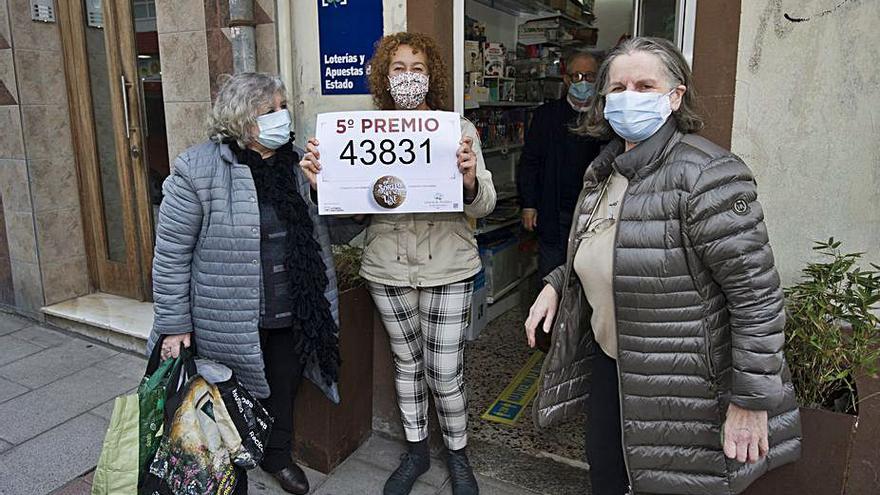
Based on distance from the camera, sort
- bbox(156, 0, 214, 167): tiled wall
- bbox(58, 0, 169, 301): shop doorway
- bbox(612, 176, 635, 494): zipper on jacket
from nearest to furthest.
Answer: bbox(612, 176, 635, 494): zipper on jacket < bbox(156, 0, 214, 167): tiled wall < bbox(58, 0, 169, 301): shop doorway

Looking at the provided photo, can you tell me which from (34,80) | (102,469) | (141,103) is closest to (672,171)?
(102,469)

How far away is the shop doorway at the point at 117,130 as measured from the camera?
4.48 meters

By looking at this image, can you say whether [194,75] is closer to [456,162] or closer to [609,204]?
[456,162]

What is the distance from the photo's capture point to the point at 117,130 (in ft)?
15.4

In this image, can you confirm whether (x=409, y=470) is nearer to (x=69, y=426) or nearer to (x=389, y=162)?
(x=389, y=162)

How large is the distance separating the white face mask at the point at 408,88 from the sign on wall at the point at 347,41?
2.50 feet

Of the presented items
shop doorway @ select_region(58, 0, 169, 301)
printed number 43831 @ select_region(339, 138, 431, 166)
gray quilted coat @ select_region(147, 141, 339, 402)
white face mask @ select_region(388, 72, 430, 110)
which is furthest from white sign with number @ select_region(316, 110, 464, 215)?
shop doorway @ select_region(58, 0, 169, 301)

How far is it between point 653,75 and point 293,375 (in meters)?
1.87

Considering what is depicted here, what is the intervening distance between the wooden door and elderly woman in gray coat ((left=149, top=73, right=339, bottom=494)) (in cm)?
242

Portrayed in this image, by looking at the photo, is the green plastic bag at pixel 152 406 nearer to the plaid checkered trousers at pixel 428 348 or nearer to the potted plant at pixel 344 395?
the potted plant at pixel 344 395

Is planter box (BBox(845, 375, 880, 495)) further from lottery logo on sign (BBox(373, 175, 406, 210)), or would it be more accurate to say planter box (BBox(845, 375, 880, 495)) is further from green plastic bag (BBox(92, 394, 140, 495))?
green plastic bag (BBox(92, 394, 140, 495))

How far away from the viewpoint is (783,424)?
1.88 m

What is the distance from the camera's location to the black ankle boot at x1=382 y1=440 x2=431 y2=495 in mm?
2938

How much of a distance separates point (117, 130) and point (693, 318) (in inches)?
169
